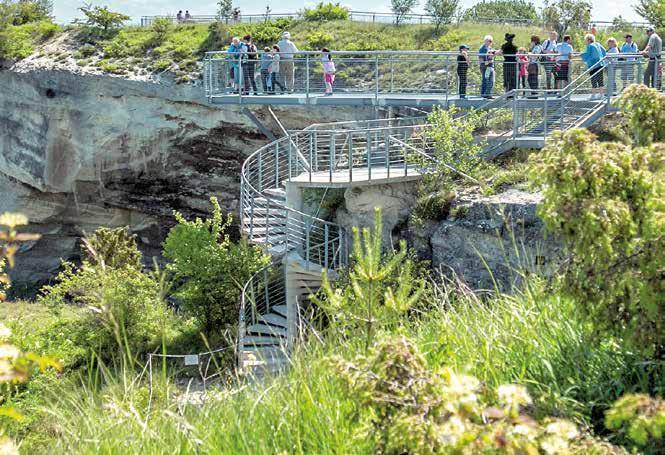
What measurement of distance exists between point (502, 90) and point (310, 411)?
15.4 metres

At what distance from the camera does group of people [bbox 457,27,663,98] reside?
54.8ft

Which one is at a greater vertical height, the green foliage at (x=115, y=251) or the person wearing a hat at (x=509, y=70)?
the person wearing a hat at (x=509, y=70)

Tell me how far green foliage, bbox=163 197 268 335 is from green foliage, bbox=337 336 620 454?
13569 mm

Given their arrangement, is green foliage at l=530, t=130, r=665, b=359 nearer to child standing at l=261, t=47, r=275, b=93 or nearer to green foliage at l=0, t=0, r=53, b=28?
child standing at l=261, t=47, r=275, b=93

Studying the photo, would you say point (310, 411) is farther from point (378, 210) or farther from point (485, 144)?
point (485, 144)

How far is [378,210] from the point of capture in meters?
6.97

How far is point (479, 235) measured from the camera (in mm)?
14672

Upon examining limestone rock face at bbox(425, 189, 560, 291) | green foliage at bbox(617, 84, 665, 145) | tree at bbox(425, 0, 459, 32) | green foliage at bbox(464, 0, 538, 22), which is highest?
green foliage at bbox(464, 0, 538, 22)

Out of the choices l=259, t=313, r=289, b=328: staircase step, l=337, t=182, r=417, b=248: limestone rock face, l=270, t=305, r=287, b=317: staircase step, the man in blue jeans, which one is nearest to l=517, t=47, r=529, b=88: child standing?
the man in blue jeans

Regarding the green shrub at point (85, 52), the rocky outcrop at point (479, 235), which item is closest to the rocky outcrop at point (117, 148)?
the green shrub at point (85, 52)

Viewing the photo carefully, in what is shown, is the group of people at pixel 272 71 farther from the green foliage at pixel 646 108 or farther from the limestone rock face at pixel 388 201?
the green foliage at pixel 646 108

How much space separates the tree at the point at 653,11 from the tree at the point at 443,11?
24.3ft

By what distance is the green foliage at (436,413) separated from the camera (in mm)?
3396

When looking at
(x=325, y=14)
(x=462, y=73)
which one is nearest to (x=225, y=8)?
(x=325, y=14)
